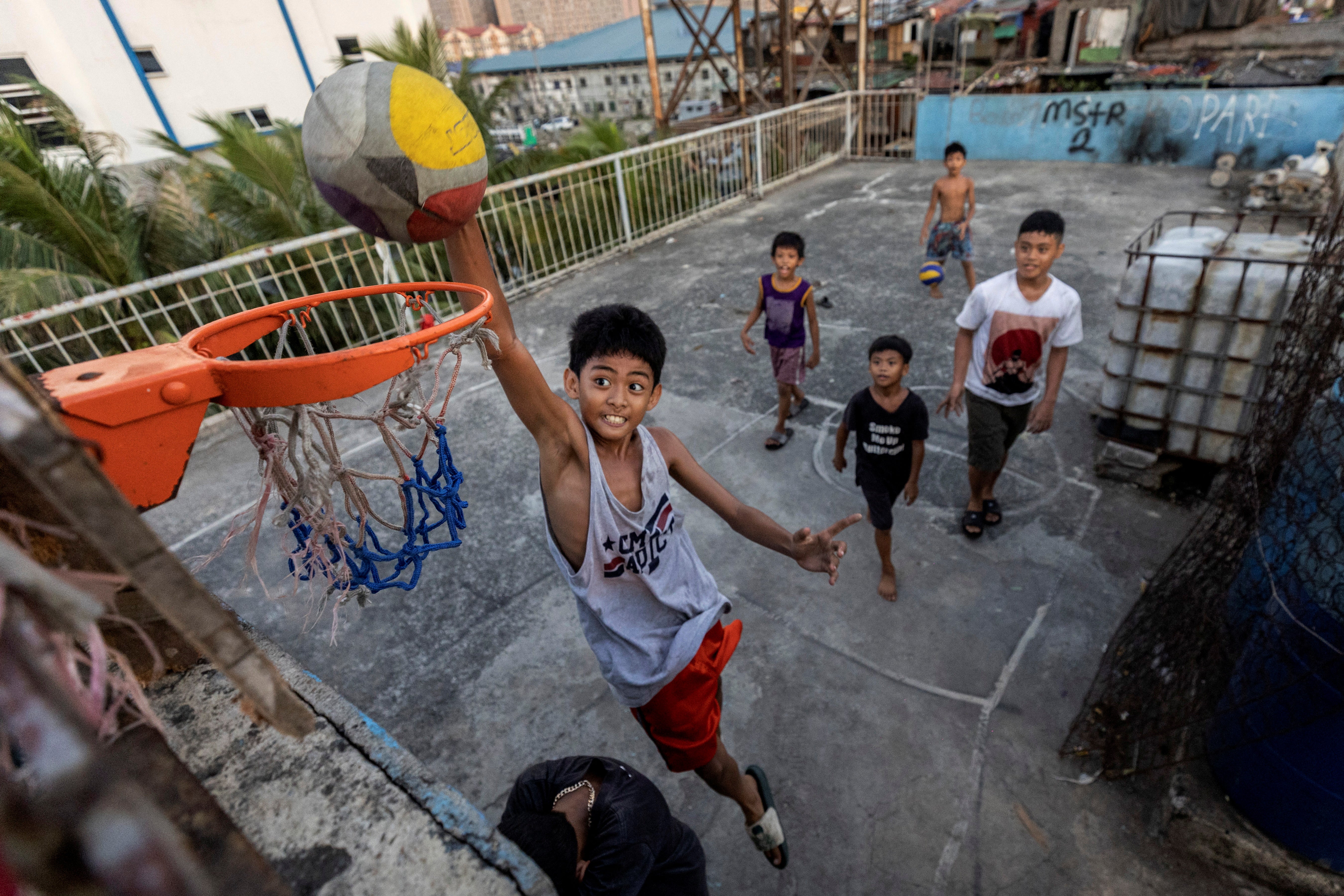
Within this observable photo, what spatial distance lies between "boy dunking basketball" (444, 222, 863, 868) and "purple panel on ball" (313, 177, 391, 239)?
0.95ft

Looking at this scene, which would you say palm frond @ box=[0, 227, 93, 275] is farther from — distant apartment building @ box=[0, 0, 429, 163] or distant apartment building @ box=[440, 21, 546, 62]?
distant apartment building @ box=[440, 21, 546, 62]

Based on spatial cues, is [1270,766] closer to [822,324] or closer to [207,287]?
[822,324]

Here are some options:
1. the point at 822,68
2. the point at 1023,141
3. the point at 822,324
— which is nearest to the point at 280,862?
the point at 822,324

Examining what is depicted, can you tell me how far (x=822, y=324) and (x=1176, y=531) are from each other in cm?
371

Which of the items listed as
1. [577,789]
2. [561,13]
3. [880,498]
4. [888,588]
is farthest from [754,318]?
[561,13]

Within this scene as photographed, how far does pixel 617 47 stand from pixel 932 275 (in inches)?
1417

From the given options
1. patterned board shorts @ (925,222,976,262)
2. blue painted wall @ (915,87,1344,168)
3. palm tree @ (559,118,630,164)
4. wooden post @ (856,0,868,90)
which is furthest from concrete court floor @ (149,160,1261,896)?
wooden post @ (856,0,868,90)

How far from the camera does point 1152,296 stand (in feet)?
12.4

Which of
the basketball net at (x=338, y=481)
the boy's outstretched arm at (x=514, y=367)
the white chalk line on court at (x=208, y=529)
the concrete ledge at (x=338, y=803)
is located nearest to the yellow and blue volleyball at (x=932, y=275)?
the white chalk line on court at (x=208, y=529)

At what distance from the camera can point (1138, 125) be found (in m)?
11.7

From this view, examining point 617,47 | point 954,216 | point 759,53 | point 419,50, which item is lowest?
point 954,216

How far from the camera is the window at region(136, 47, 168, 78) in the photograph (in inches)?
598

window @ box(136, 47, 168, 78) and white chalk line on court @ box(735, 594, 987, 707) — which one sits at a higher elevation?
window @ box(136, 47, 168, 78)

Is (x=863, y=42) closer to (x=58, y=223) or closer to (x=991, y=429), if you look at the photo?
(x=991, y=429)
